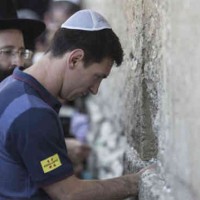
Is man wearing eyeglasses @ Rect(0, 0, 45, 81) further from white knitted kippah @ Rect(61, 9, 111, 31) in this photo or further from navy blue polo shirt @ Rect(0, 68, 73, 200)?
navy blue polo shirt @ Rect(0, 68, 73, 200)

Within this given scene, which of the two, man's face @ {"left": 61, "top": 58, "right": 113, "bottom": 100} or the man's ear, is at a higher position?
the man's ear

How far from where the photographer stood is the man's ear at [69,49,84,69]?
286 cm

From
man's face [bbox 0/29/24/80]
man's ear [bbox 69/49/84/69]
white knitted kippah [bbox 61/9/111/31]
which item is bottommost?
man's face [bbox 0/29/24/80]

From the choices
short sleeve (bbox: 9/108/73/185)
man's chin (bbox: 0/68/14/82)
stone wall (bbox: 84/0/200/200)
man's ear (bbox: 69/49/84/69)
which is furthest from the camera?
man's chin (bbox: 0/68/14/82)

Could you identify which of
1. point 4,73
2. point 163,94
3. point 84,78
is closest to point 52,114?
point 84,78

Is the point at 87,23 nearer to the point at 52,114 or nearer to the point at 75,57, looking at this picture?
the point at 75,57

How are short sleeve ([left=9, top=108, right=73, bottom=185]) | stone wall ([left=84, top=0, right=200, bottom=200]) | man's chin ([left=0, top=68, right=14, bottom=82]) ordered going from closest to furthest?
stone wall ([left=84, top=0, right=200, bottom=200]) → short sleeve ([left=9, top=108, right=73, bottom=185]) → man's chin ([left=0, top=68, right=14, bottom=82])

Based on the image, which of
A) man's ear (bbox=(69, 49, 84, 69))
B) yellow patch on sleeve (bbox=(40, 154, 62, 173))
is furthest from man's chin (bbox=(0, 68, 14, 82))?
yellow patch on sleeve (bbox=(40, 154, 62, 173))

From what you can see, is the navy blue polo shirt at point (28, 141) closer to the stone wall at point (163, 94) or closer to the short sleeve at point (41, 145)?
the short sleeve at point (41, 145)

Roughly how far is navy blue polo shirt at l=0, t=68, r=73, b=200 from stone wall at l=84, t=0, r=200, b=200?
14.6 inches

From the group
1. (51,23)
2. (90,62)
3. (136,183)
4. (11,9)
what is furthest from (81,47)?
(51,23)

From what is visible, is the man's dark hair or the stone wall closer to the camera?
the stone wall

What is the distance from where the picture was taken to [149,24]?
3012mm

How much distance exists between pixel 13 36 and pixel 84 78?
3.87 ft
